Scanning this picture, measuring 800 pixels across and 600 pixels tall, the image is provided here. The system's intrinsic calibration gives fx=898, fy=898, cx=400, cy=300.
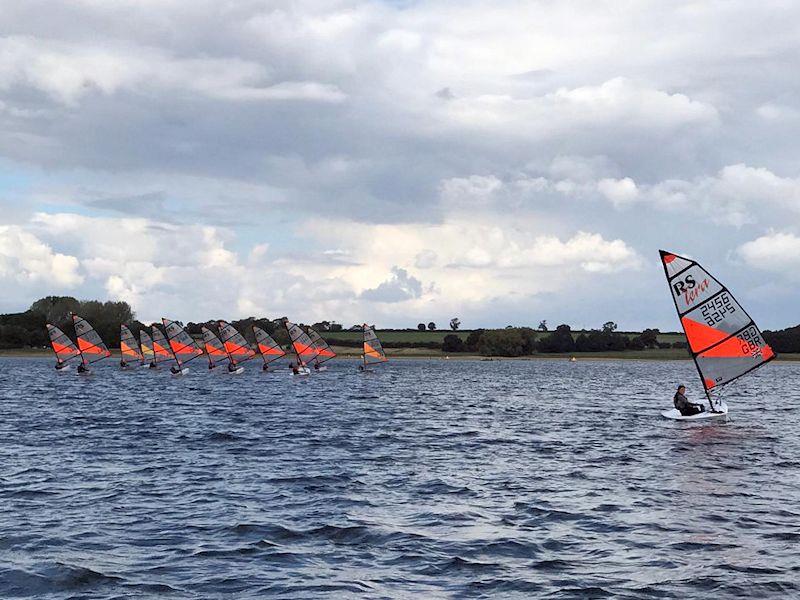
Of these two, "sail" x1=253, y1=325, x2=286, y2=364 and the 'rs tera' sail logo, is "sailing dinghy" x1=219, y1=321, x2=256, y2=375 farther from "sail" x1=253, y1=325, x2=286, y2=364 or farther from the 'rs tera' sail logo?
the 'rs tera' sail logo

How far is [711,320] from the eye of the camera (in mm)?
47156

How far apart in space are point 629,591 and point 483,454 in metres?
19.7

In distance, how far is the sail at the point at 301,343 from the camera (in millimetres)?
116938

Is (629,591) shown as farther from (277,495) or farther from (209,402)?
(209,402)

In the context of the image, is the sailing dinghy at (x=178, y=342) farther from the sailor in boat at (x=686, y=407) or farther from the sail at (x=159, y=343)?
the sailor in boat at (x=686, y=407)

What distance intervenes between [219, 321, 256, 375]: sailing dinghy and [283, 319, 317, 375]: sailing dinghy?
784 centimetres

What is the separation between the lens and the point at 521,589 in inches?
637

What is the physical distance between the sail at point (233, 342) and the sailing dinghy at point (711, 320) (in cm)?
8160

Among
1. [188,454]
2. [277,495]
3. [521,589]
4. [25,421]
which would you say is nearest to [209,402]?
[25,421]

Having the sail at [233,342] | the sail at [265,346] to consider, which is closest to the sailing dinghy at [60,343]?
the sail at [233,342]

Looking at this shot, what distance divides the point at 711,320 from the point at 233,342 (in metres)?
90.8

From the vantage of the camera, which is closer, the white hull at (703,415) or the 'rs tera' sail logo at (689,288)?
the 'rs tera' sail logo at (689,288)

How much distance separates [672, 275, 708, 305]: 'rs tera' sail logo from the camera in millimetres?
46875

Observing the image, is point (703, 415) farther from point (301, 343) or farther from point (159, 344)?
point (159, 344)
